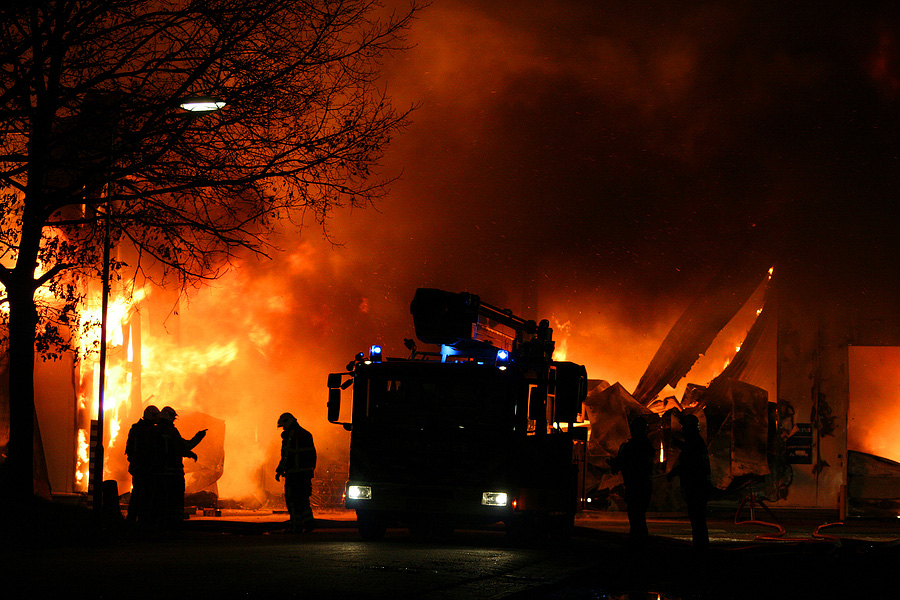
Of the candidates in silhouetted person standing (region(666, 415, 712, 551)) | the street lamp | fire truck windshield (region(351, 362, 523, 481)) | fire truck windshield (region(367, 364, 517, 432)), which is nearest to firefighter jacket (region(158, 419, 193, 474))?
fire truck windshield (region(351, 362, 523, 481))

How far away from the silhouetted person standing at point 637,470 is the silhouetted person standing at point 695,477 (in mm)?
483

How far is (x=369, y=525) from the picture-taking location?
12.7 m

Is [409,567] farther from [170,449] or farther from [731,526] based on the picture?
[731,526]

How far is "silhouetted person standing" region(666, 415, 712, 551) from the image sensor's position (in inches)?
438

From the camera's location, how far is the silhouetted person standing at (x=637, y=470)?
11594 mm

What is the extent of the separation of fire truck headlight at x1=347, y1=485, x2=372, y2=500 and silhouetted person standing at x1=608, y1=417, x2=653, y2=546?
9.46 ft

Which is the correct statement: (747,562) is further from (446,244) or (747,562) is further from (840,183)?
(446,244)

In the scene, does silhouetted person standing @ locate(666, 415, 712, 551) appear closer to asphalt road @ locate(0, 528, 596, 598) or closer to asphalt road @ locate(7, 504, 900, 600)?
asphalt road @ locate(7, 504, 900, 600)

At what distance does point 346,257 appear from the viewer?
3023 cm

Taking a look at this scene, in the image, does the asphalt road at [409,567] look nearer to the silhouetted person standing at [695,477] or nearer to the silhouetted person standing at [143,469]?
the silhouetted person standing at [695,477]

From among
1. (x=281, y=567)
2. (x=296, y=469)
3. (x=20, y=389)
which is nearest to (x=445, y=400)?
(x=296, y=469)

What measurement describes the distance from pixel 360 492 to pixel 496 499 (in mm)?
1663

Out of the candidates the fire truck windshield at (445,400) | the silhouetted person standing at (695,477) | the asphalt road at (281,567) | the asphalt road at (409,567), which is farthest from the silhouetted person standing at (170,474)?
the silhouetted person standing at (695,477)

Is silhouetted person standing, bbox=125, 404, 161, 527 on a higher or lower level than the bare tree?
lower
